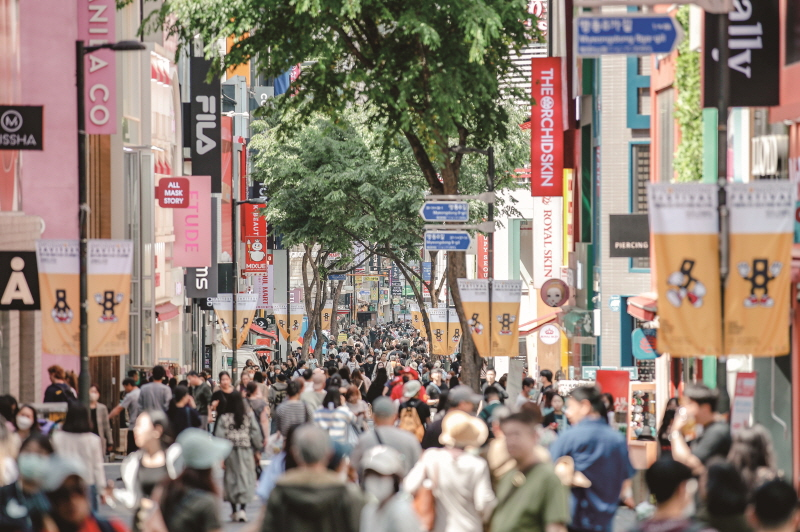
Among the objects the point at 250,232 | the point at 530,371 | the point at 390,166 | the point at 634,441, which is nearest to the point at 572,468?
the point at 634,441

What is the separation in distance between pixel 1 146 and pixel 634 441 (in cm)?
1018

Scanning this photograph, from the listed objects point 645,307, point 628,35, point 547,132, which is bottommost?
point 645,307

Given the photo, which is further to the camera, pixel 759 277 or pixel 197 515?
pixel 759 277

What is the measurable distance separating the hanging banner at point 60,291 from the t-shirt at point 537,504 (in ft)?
39.5

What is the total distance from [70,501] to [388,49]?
62.2 ft

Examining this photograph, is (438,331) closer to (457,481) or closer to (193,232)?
(193,232)

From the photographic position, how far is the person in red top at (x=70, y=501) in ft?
26.1

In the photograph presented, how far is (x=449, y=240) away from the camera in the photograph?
27.1 metres

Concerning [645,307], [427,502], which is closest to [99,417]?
[645,307]

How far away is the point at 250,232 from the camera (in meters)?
64.0

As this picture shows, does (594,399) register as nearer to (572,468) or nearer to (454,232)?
(572,468)

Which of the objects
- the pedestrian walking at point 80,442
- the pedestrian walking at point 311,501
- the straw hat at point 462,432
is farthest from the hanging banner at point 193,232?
the pedestrian walking at point 311,501

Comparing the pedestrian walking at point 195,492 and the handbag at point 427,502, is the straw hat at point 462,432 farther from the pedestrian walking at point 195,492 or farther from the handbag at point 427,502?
the pedestrian walking at point 195,492

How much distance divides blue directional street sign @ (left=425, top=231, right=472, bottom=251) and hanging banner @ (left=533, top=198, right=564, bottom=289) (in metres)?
15.2
